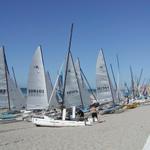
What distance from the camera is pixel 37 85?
35062 mm

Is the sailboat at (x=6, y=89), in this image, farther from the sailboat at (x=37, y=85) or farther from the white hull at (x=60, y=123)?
the white hull at (x=60, y=123)

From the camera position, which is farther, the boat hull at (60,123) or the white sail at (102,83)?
the white sail at (102,83)

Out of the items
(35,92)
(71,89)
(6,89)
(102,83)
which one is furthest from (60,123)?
(102,83)

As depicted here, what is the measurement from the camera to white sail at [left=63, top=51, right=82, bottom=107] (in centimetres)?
3120

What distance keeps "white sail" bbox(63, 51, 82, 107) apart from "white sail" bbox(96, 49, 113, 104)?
7.21m

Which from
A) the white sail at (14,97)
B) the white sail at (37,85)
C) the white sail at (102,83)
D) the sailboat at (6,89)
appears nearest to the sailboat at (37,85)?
the white sail at (37,85)

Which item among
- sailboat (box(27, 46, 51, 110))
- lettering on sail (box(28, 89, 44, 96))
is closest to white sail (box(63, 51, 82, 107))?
sailboat (box(27, 46, 51, 110))

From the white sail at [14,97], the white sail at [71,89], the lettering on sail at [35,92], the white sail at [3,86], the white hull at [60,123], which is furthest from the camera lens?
the white sail at [14,97]

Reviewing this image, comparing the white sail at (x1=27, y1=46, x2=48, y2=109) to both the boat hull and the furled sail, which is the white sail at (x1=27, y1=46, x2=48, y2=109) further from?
the boat hull

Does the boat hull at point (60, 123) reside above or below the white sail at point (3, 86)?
below

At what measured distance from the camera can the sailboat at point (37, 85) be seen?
34.7 meters

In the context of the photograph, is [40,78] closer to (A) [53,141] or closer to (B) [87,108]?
(B) [87,108]

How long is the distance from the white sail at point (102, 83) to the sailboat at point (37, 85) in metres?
6.87

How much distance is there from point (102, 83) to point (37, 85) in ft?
26.4
